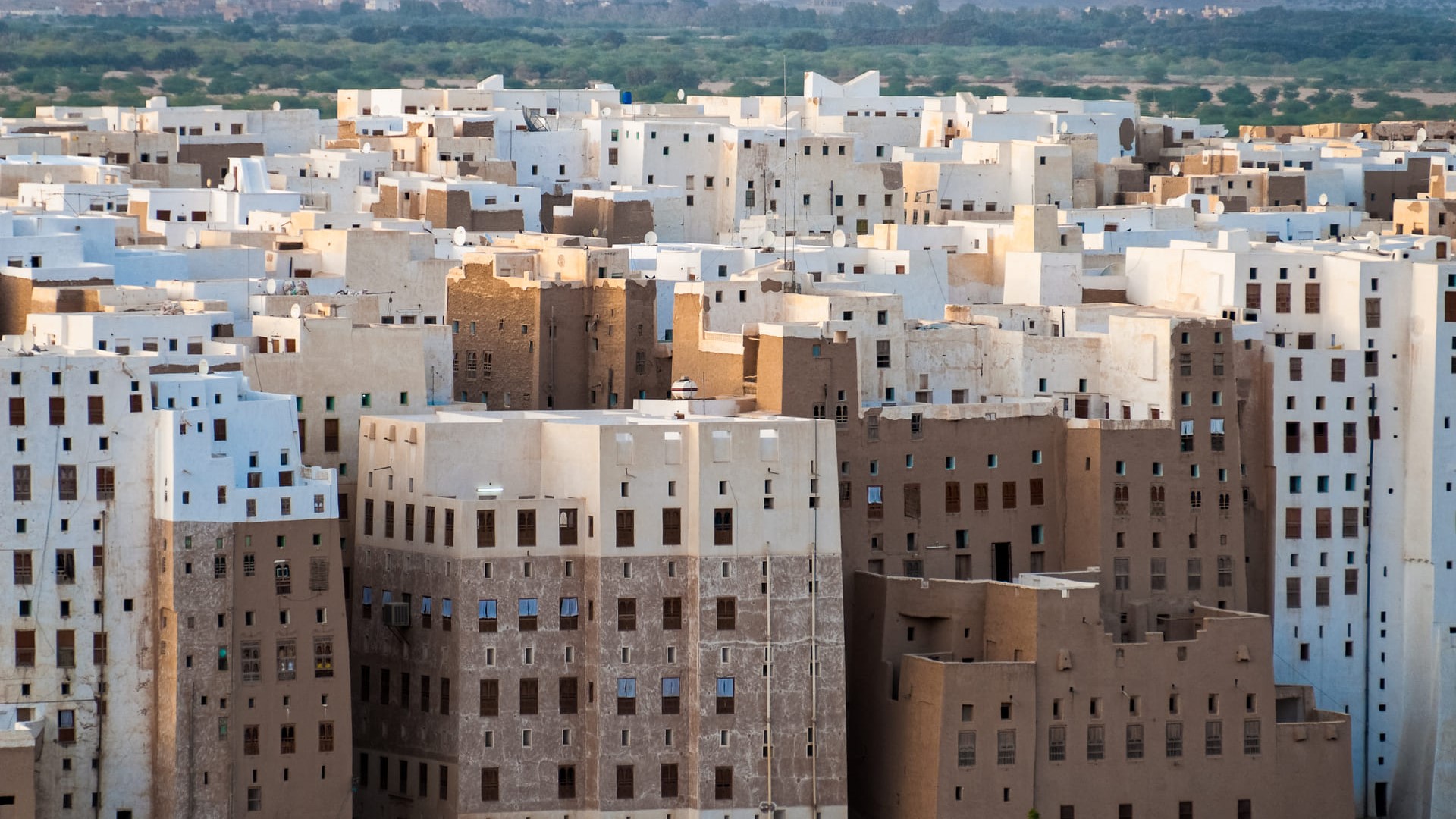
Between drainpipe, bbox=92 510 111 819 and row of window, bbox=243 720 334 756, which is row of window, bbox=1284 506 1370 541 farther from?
drainpipe, bbox=92 510 111 819

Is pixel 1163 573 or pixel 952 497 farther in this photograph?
pixel 1163 573

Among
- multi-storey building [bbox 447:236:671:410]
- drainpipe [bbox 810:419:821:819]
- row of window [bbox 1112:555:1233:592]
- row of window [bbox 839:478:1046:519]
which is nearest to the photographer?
drainpipe [bbox 810:419:821:819]

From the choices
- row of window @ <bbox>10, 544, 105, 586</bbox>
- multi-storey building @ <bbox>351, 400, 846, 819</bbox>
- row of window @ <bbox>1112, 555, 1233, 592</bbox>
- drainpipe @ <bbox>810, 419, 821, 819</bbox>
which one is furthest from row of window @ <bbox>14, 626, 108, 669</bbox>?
row of window @ <bbox>1112, 555, 1233, 592</bbox>

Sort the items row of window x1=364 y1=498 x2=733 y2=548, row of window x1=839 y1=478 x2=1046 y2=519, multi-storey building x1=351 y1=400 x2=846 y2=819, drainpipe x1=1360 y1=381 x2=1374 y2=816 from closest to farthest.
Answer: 1. row of window x1=364 y1=498 x2=733 y2=548
2. multi-storey building x1=351 y1=400 x2=846 y2=819
3. row of window x1=839 y1=478 x2=1046 y2=519
4. drainpipe x1=1360 y1=381 x2=1374 y2=816

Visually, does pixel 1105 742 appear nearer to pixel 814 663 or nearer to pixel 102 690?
pixel 814 663

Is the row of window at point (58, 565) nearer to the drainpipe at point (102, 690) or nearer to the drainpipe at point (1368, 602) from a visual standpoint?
the drainpipe at point (102, 690)

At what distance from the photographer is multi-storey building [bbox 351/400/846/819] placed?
253ft

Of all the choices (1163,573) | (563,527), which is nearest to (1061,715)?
(1163,573)

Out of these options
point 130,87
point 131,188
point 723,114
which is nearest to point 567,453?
point 131,188

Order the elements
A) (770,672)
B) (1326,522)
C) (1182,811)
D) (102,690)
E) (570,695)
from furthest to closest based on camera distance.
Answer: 1. (1326,522)
2. (1182,811)
3. (770,672)
4. (570,695)
5. (102,690)

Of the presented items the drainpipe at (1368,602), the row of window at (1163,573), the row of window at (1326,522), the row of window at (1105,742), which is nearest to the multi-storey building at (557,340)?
the row of window at (1163,573)

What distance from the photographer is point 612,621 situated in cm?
7744

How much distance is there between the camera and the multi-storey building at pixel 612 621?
77250mm

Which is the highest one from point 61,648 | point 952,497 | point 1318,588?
point 952,497
